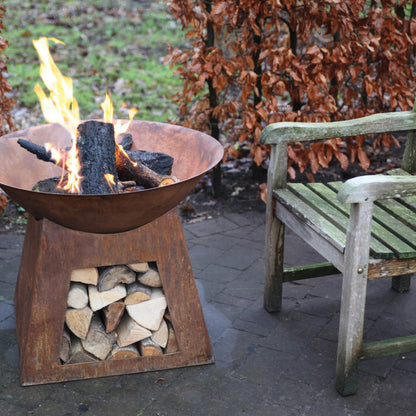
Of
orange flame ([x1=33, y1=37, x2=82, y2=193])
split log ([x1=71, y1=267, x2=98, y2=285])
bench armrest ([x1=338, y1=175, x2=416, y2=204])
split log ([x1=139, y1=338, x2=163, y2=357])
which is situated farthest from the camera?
orange flame ([x1=33, y1=37, x2=82, y2=193])

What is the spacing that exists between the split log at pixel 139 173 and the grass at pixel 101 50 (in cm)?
287

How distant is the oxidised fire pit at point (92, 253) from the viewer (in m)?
2.11

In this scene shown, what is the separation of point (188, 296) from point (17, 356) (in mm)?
794

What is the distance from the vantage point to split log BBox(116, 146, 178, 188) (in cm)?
237

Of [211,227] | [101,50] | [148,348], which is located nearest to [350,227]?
[148,348]

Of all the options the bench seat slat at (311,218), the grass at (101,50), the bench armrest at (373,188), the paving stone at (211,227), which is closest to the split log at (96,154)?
the bench seat slat at (311,218)

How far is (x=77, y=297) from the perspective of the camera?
7.64ft

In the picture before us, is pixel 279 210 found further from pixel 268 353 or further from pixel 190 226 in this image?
pixel 190 226

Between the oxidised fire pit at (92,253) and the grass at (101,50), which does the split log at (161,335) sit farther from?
the grass at (101,50)

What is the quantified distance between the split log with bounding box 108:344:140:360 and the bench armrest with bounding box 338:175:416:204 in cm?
108

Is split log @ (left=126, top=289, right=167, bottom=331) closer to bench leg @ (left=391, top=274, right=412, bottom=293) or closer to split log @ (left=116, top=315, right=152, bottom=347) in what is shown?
split log @ (left=116, top=315, right=152, bottom=347)

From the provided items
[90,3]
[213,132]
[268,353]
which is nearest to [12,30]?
[90,3]

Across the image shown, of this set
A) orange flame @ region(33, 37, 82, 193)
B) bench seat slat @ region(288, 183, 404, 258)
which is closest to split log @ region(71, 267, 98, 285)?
orange flame @ region(33, 37, 82, 193)

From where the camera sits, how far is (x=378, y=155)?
177 inches
